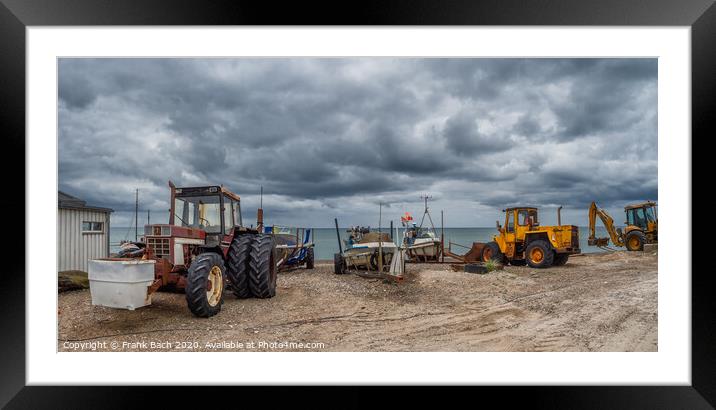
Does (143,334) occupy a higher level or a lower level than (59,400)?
higher

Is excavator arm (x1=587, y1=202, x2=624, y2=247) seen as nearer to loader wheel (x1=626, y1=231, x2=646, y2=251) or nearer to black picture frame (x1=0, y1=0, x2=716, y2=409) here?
loader wheel (x1=626, y1=231, x2=646, y2=251)

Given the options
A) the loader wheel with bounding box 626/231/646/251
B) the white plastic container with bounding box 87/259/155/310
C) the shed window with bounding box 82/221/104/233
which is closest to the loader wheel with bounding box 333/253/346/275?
the shed window with bounding box 82/221/104/233

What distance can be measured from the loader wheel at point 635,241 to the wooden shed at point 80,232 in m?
11.4

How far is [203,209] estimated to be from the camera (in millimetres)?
4934

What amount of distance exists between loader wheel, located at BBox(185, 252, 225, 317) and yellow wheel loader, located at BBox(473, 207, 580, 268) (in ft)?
23.6

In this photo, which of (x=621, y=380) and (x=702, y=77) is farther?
(x=621, y=380)

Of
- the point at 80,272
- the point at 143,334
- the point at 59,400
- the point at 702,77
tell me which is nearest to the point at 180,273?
the point at 143,334

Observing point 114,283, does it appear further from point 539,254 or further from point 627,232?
point 627,232

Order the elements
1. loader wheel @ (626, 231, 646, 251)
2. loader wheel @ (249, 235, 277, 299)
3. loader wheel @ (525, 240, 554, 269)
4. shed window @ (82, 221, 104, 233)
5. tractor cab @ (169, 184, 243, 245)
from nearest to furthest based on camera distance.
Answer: tractor cab @ (169, 184, 243, 245)
loader wheel @ (249, 235, 277, 299)
shed window @ (82, 221, 104, 233)
loader wheel @ (525, 240, 554, 269)
loader wheel @ (626, 231, 646, 251)

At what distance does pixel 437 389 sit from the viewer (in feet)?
10.2

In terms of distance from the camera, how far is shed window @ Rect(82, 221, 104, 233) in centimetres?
576
